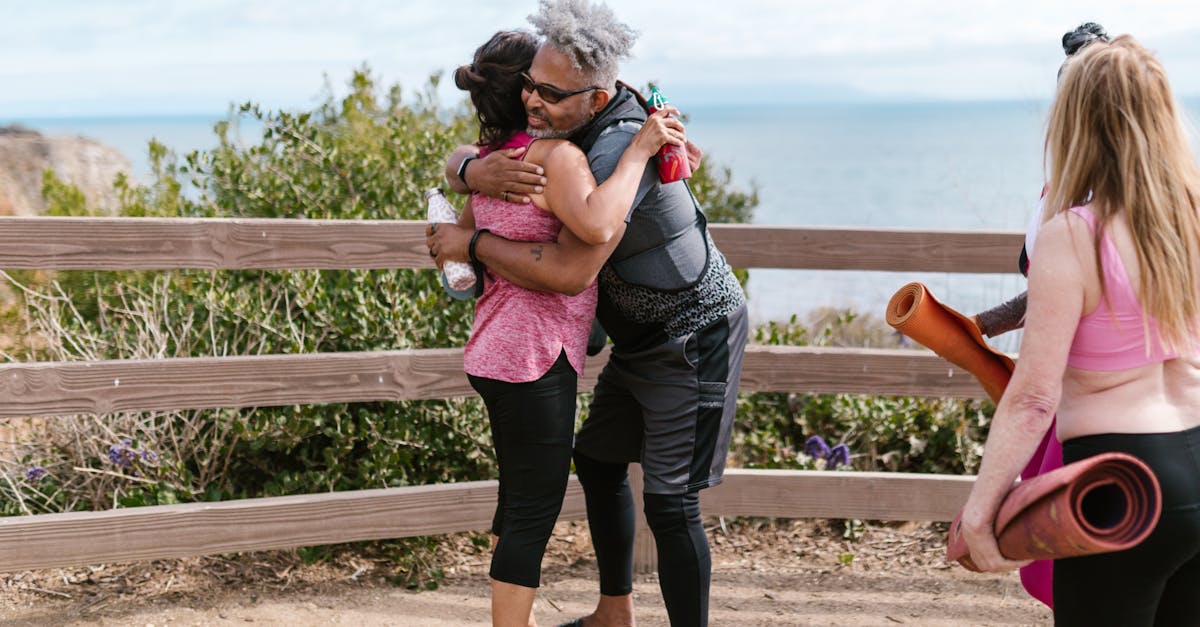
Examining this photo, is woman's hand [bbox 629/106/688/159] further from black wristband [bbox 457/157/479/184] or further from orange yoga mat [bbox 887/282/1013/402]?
orange yoga mat [bbox 887/282/1013/402]

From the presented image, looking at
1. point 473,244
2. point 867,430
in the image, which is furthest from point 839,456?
point 473,244

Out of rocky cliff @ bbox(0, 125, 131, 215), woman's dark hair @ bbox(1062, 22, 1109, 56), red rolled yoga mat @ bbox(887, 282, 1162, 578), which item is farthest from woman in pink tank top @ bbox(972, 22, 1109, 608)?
rocky cliff @ bbox(0, 125, 131, 215)

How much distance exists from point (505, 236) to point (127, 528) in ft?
5.83

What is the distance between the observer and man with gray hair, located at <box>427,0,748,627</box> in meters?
2.57

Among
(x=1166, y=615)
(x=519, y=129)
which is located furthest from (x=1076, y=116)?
(x=519, y=129)

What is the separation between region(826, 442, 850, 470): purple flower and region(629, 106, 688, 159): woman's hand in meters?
2.42

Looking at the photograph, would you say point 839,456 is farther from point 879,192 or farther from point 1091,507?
point 879,192

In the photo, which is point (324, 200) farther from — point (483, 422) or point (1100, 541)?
point (1100, 541)

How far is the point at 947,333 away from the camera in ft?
7.45

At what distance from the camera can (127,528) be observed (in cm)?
357

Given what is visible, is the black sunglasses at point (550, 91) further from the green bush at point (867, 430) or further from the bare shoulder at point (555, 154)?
the green bush at point (867, 430)

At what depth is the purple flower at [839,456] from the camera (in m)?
4.66

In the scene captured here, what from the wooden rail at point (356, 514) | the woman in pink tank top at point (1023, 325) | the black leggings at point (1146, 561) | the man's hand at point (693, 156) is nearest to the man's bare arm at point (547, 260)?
the man's hand at point (693, 156)

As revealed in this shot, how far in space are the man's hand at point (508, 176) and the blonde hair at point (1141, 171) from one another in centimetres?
114
